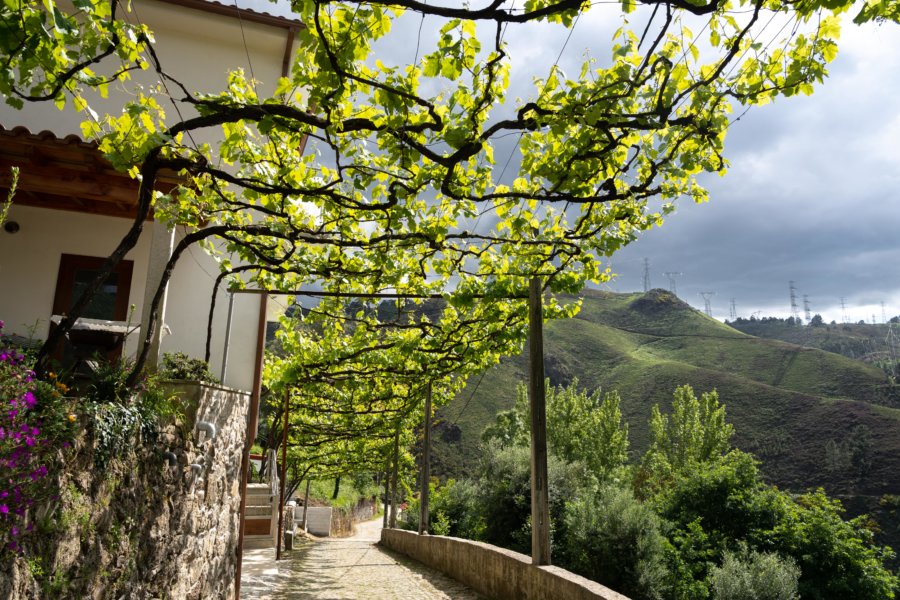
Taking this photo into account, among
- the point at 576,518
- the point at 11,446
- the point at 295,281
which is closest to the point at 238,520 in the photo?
the point at 295,281

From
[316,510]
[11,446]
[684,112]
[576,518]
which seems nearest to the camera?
[11,446]

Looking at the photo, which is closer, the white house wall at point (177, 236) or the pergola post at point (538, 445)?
the pergola post at point (538, 445)

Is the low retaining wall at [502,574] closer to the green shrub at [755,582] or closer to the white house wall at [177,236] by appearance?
the green shrub at [755,582]

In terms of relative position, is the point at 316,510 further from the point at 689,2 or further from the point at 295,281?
the point at 689,2

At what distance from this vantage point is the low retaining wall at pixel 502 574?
16.1ft

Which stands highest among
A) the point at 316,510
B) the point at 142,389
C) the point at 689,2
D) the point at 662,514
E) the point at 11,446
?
the point at 689,2

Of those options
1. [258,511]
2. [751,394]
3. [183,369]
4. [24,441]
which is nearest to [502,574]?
[183,369]

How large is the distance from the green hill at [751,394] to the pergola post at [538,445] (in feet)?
94.8

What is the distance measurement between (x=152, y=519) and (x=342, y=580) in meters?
6.41

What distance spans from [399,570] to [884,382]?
62693 millimetres

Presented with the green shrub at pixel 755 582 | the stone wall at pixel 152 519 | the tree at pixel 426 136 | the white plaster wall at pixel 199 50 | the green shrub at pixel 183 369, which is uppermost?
the white plaster wall at pixel 199 50

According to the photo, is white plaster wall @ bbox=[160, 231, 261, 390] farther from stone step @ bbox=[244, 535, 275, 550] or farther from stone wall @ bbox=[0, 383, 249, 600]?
stone step @ bbox=[244, 535, 275, 550]

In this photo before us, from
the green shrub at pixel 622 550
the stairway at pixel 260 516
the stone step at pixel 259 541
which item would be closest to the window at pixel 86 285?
the stairway at pixel 260 516

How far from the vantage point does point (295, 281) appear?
677cm
